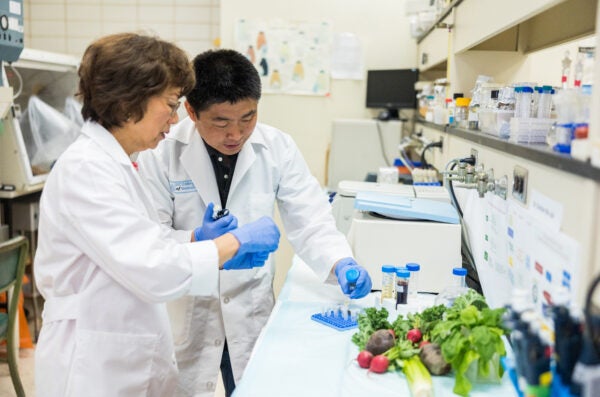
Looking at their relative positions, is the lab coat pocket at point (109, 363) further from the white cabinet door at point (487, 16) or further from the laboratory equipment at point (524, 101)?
the white cabinet door at point (487, 16)

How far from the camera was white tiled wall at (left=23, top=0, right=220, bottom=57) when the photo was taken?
14.9ft

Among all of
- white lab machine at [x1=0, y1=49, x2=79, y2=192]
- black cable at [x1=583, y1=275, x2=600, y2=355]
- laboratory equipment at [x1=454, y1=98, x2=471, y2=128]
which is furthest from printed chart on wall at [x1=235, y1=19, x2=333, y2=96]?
black cable at [x1=583, y1=275, x2=600, y2=355]

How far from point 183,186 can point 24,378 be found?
5.82 feet

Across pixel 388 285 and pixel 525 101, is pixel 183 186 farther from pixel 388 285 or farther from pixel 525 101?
pixel 525 101

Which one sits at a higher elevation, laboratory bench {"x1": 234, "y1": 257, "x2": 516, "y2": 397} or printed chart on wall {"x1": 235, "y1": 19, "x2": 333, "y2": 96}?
printed chart on wall {"x1": 235, "y1": 19, "x2": 333, "y2": 96}

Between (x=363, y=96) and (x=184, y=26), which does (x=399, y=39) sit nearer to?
(x=363, y=96)

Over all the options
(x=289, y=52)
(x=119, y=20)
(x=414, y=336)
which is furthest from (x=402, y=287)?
(x=119, y=20)

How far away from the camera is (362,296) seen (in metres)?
1.61

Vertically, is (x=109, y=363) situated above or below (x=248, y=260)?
below

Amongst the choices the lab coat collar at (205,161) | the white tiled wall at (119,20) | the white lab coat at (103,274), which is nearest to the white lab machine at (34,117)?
the white tiled wall at (119,20)

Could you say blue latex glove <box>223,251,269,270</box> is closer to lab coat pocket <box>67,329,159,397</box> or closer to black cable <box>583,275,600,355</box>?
lab coat pocket <box>67,329,159,397</box>

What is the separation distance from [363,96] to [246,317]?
7.71 feet

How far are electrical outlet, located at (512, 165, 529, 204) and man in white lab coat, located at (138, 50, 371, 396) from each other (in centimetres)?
52

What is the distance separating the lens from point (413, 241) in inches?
70.4
